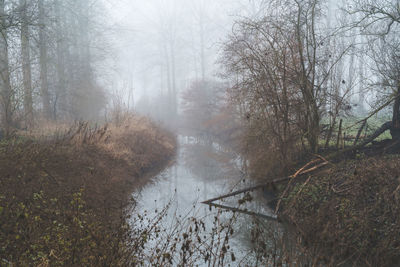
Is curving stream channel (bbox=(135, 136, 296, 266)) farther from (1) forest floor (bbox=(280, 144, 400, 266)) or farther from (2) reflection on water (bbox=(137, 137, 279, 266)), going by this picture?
(1) forest floor (bbox=(280, 144, 400, 266))

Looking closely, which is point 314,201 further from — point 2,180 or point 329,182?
point 2,180

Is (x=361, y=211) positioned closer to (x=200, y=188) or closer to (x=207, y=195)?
(x=207, y=195)

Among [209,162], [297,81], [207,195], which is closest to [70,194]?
[207,195]

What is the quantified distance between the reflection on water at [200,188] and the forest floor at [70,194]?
65cm

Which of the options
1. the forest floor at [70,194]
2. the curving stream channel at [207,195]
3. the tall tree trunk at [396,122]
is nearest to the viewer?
the forest floor at [70,194]

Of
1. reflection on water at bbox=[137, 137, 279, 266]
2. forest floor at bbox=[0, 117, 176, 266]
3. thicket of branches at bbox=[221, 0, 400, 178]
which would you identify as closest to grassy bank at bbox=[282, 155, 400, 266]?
reflection on water at bbox=[137, 137, 279, 266]

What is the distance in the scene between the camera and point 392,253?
4.10 metres

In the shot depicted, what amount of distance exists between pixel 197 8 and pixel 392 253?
27006mm

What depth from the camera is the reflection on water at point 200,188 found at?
612 centimetres

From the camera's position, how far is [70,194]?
535cm

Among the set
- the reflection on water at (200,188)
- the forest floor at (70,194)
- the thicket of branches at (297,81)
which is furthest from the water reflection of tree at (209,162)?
the thicket of branches at (297,81)

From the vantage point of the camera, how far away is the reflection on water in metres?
6.12

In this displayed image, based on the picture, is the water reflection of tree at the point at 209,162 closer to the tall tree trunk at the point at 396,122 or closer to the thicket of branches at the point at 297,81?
the thicket of branches at the point at 297,81

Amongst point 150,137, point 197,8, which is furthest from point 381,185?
point 197,8
